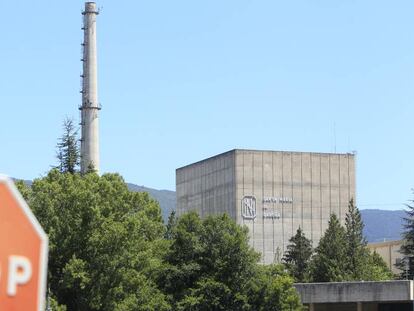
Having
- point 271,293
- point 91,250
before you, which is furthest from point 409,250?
point 91,250

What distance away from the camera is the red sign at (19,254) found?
9.48 ft

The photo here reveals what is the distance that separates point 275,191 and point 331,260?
201ft

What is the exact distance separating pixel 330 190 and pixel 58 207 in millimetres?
109975

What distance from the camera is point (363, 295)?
8319 cm

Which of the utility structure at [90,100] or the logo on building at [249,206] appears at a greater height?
the utility structure at [90,100]

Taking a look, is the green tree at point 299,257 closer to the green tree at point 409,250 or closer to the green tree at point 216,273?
the green tree at point 409,250

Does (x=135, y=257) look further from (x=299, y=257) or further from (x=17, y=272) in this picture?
(x=299, y=257)

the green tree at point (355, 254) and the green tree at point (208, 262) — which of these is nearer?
the green tree at point (208, 262)

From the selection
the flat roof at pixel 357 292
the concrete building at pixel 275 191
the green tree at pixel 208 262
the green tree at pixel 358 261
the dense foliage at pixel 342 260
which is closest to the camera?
the green tree at pixel 208 262

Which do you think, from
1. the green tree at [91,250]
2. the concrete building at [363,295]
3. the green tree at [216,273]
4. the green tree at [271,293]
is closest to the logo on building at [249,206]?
the concrete building at [363,295]

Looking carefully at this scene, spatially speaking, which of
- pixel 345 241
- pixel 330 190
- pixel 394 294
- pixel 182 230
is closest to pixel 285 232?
pixel 330 190

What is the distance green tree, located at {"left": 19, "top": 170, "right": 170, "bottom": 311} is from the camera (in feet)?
192

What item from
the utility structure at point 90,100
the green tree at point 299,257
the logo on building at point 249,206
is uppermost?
the utility structure at point 90,100

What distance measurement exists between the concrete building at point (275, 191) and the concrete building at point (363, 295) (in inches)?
2800
